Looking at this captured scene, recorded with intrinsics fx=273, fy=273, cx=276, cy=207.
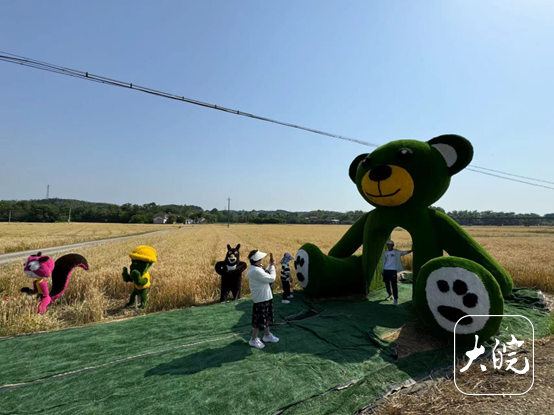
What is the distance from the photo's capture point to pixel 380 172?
5.61 meters

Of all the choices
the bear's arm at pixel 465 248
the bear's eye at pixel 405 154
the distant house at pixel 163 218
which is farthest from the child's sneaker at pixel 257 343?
the distant house at pixel 163 218

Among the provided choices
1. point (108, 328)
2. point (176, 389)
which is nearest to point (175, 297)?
point (108, 328)

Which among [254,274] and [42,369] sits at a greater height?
[254,274]

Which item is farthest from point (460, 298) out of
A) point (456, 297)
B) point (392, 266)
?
point (392, 266)

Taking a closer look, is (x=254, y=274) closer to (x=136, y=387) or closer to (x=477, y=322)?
(x=136, y=387)

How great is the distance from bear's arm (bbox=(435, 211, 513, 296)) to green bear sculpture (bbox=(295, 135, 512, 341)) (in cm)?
1

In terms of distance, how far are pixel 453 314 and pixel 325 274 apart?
2.77 meters

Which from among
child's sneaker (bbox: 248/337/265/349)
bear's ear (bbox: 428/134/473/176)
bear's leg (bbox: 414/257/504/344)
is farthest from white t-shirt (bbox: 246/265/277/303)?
bear's ear (bbox: 428/134/473/176)

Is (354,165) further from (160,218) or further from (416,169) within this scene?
(160,218)

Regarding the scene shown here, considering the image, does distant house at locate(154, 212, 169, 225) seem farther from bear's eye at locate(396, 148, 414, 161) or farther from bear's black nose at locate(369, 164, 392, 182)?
bear's eye at locate(396, 148, 414, 161)

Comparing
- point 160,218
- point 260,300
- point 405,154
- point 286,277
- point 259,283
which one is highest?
point 405,154

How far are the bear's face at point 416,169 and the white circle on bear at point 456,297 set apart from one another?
1.86 meters

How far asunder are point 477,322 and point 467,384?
3.14ft

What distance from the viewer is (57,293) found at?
19.2 feet
